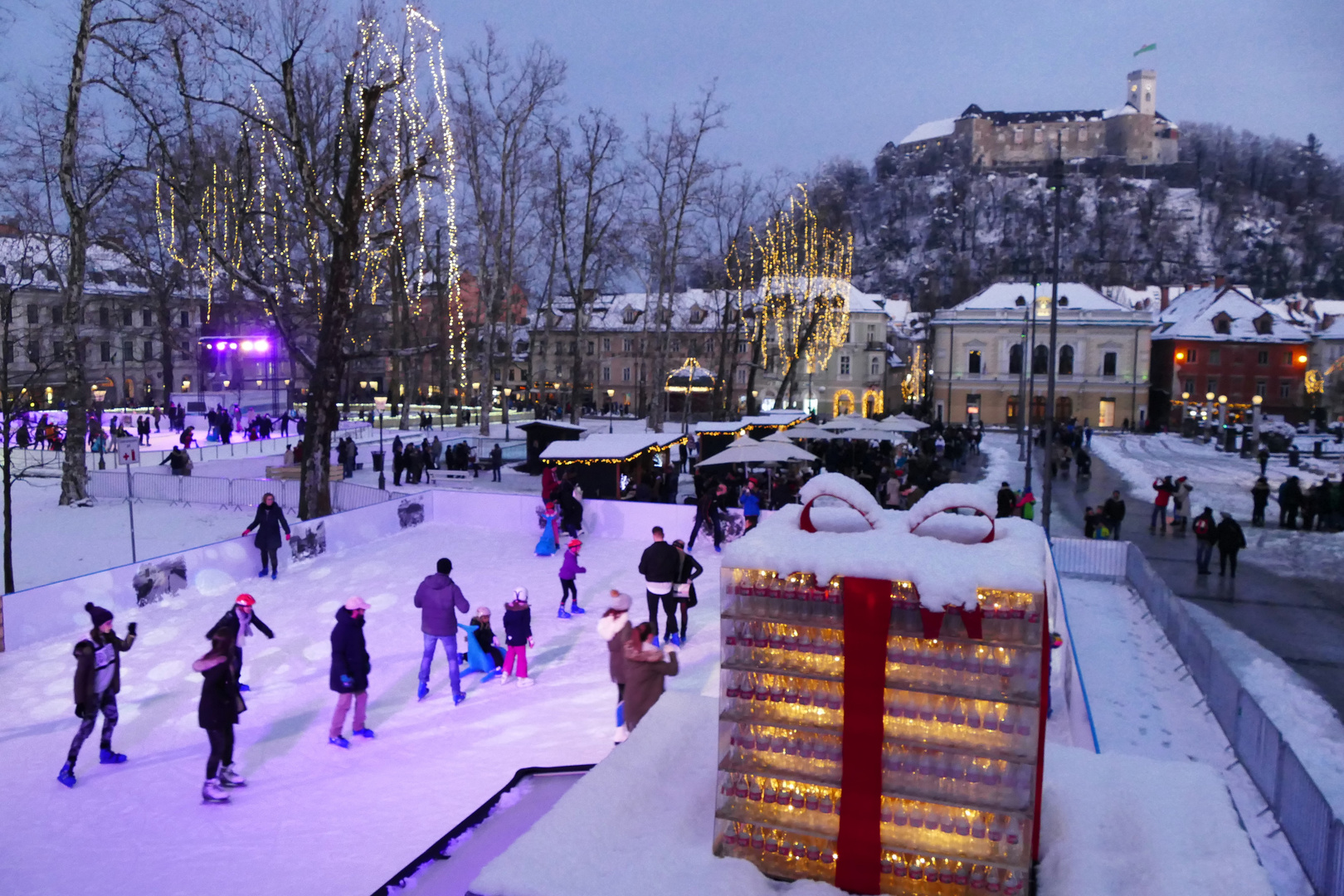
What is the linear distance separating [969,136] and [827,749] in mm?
154395

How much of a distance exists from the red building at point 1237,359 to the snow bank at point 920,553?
6394 cm

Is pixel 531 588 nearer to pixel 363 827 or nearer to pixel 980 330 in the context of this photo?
pixel 363 827

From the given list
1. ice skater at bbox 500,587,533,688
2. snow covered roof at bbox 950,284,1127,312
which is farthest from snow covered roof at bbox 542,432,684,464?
snow covered roof at bbox 950,284,1127,312

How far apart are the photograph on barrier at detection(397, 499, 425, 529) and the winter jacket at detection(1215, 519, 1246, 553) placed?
49.4ft

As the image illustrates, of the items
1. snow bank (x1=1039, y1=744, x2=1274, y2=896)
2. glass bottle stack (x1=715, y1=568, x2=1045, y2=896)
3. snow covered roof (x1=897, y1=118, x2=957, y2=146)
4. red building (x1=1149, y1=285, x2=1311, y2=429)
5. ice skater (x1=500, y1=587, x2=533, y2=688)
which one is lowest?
ice skater (x1=500, y1=587, x2=533, y2=688)

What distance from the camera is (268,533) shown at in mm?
13461

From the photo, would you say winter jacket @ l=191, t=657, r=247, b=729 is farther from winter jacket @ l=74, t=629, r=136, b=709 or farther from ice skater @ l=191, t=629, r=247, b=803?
winter jacket @ l=74, t=629, r=136, b=709

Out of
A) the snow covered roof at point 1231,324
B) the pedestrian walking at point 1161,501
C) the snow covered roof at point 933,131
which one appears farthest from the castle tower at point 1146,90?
the pedestrian walking at point 1161,501

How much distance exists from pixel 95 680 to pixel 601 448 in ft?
44.9

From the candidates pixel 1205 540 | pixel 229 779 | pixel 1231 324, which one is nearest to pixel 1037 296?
pixel 1231 324

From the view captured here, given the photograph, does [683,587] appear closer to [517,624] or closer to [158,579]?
[517,624]

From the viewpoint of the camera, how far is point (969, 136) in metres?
142

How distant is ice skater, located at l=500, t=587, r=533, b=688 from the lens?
9.39 meters

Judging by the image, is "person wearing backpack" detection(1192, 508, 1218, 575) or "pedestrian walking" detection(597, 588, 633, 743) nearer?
"pedestrian walking" detection(597, 588, 633, 743)
